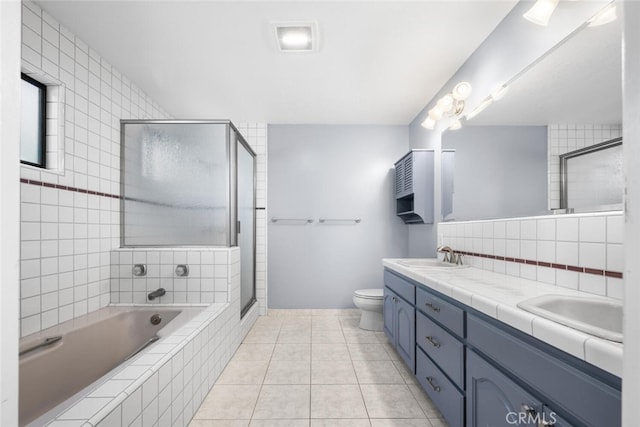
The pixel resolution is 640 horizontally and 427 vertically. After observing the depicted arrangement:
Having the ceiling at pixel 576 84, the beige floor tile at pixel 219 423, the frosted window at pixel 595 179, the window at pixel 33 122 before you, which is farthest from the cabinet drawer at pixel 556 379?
the window at pixel 33 122

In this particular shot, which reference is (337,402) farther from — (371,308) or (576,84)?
(576,84)

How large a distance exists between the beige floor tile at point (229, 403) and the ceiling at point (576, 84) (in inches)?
85.5

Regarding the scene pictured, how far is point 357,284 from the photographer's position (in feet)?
11.1

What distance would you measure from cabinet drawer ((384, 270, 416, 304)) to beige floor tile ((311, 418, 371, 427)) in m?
0.72

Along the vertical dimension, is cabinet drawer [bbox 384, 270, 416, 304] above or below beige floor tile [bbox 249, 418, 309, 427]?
above

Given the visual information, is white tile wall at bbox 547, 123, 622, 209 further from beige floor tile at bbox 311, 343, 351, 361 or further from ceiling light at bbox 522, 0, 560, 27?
beige floor tile at bbox 311, 343, 351, 361

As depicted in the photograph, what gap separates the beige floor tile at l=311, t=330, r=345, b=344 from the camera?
8.37 feet

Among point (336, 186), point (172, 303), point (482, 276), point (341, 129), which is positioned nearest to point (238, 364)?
point (172, 303)

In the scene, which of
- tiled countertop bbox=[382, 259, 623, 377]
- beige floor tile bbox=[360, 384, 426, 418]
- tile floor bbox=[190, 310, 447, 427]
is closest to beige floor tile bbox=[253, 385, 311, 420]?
tile floor bbox=[190, 310, 447, 427]

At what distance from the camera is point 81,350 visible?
166cm

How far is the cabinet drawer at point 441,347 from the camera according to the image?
125 centimetres

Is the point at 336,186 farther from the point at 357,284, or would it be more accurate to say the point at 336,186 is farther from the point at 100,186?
the point at 100,186

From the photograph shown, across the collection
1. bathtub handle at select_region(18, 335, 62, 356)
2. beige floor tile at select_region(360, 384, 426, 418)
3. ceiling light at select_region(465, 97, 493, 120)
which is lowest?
beige floor tile at select_region(360, 384, 426, 418)

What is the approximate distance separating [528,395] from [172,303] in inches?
85.2
